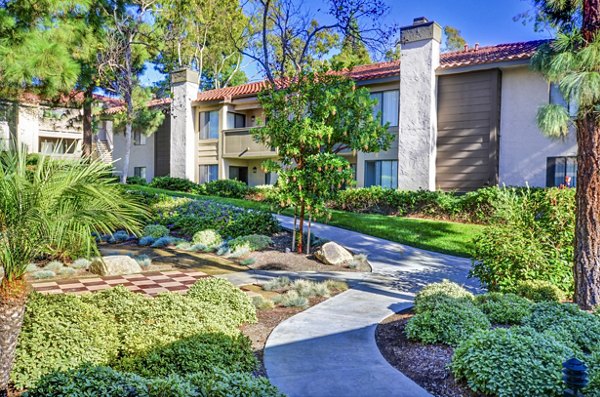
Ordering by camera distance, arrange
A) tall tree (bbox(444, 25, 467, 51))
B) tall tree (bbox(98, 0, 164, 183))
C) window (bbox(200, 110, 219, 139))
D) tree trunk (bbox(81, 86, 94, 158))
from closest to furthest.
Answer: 1. tall tree (bbox(98, 0, 164, 183))
2. tree trunk (bbox(81, 86, 94, 158))
3. window (bbox(200, 110, 219, 139))
4. tall tree (bbox(444, 25, 467, 51))

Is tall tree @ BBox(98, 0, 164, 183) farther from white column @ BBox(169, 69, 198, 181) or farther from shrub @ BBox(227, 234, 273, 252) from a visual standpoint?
shrub @ BBox(227, 234, 273, 252)

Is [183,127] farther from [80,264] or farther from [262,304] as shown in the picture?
[262,304]

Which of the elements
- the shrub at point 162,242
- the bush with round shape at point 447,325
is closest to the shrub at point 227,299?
the bush with round shape at point 447,325

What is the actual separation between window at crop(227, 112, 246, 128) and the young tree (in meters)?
13.3

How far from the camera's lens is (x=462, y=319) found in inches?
202

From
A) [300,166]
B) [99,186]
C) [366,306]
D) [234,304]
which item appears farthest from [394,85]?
[99,186]

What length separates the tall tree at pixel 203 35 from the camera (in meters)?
24.2

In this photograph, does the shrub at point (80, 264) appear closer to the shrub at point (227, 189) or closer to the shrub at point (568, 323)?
the shrub at point (568, 323)

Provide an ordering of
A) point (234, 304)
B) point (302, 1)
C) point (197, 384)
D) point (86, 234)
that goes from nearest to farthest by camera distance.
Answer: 1. point (197, 384)
2. point (86, 234)
3. point (234, 304)
4. point (302, 1)

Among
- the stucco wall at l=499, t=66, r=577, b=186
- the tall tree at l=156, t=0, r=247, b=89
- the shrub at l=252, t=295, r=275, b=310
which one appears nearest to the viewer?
the shrub at l=252, t=295, r=275, b=310

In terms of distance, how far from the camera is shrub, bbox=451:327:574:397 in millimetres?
3584

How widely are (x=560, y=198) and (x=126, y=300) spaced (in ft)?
22.1

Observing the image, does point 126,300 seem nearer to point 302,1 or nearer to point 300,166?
point 300,166

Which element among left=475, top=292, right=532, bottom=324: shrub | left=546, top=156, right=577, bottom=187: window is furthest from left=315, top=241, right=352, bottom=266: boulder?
left=546, top=156, right=577, bottom=187: window
